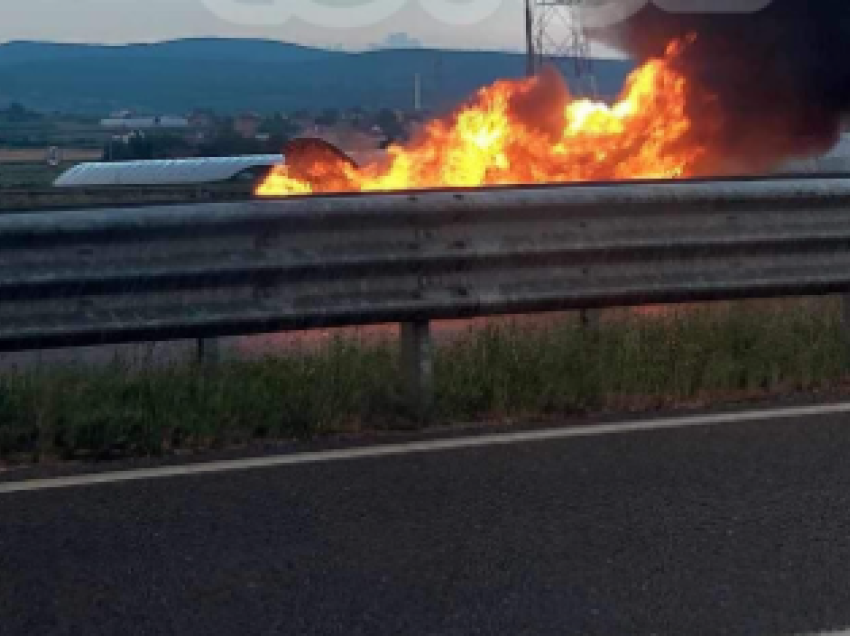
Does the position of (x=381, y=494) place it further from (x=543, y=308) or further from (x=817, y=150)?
(x=817, y=150)

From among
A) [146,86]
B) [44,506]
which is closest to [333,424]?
[44,506]

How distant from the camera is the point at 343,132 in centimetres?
1897

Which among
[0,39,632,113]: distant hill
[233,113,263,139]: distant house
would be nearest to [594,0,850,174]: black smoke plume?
[0,39,632,113]: distant hill

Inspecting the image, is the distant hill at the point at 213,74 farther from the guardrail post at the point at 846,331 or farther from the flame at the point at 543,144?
the guardrail post at the point at 846,331

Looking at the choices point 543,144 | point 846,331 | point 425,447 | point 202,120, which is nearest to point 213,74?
point 202,120

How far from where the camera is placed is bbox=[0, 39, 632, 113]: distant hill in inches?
1241

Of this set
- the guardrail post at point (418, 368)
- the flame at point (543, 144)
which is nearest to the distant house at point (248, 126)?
the flame at point (543, 144)

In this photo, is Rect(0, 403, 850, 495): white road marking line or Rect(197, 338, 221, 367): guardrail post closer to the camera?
Rect(0, 403, 850, 495): white road marking line

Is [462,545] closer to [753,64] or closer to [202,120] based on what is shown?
[753,64]

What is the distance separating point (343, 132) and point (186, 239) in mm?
12706

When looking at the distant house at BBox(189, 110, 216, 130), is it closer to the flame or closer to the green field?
the green field

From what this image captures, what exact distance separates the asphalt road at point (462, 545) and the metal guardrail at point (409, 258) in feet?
2.58

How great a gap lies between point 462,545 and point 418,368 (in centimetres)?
190

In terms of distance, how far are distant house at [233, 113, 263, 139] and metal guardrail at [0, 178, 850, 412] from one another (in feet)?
98.4
